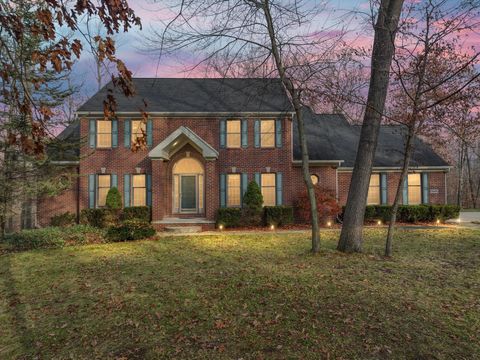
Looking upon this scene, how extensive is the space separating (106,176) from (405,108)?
14056 mm

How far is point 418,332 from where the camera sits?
433 cm

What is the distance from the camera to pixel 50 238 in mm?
11852

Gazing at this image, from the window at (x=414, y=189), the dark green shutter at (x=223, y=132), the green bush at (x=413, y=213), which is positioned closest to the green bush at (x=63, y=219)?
the dark green shutter at (x=223, y=132)

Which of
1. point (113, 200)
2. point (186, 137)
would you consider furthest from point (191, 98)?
point (113, 200)

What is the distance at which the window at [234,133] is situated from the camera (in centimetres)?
1719

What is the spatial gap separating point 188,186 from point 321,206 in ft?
22.4

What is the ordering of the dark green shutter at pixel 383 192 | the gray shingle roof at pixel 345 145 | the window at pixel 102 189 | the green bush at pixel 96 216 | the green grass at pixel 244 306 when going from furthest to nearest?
the dark green shutter at pixel 383 192 < the gray shingle roof at pixel 345 145 < the window at pixel 102 189 < the green bush at pixel 96 216 < the green grass at pixel 244 306

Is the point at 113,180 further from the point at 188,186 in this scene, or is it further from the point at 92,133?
the point at 188,186

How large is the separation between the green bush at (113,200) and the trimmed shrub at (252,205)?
6.15 m

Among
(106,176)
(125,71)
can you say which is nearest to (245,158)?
(106,176)

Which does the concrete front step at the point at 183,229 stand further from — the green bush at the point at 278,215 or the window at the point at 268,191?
the window at the point at 268,191

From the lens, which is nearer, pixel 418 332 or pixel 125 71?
pixel 125 71

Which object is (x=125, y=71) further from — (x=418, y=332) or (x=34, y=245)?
(x=34, y=245)

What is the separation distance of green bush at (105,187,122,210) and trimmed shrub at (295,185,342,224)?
8.92 meters
